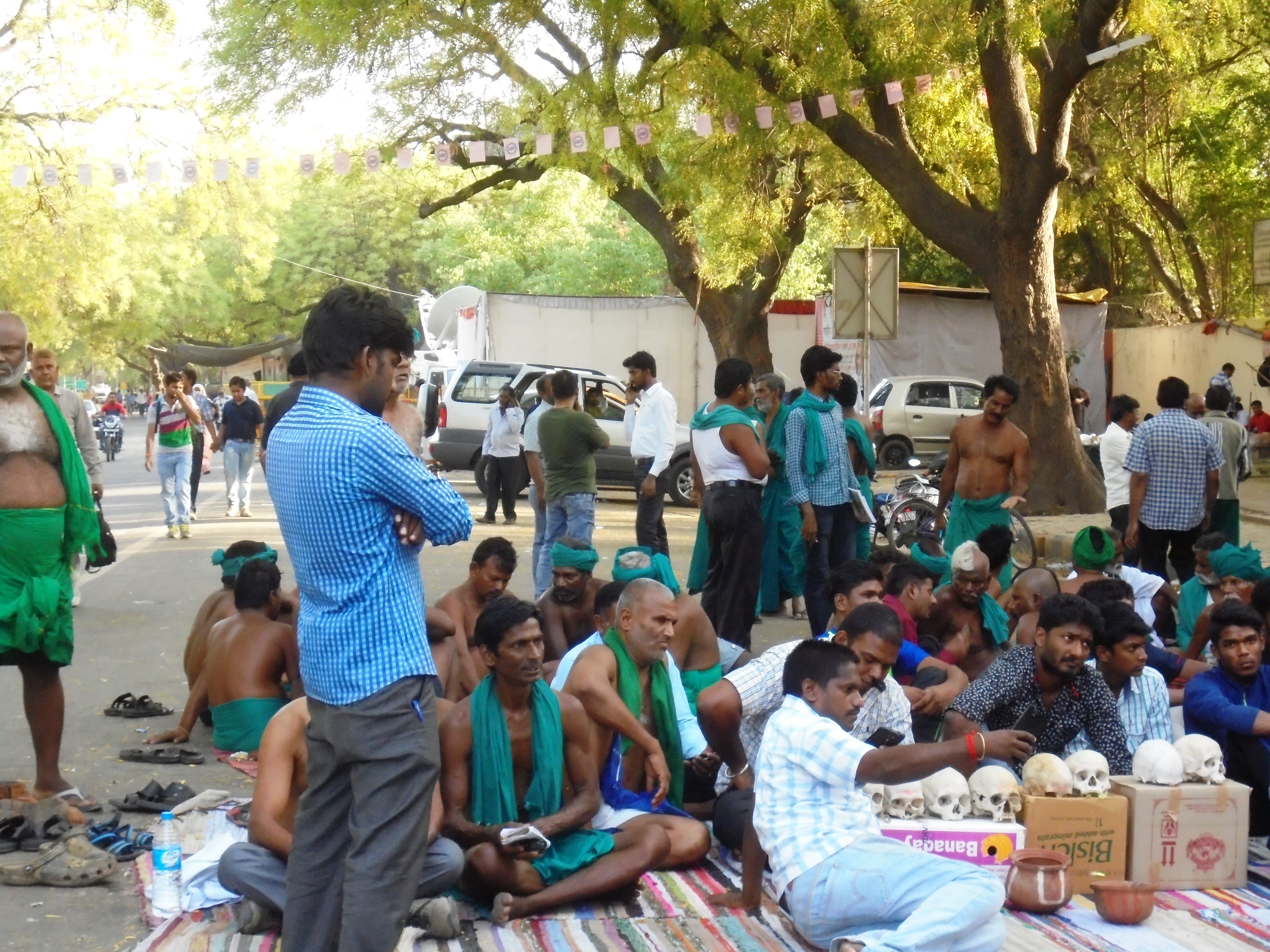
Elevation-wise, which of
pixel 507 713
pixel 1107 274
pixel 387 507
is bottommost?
pixel 507 713

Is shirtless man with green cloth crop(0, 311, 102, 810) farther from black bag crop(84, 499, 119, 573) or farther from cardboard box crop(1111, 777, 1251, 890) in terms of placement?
cardboard box crop(1111, 777, 1251, 890)

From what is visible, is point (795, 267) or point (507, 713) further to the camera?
point (795, 267)

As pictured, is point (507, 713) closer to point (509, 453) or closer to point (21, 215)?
point (509, 453)

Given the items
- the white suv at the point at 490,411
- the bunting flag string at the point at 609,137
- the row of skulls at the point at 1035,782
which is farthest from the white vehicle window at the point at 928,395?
the row of skulls at the point at 1035,782

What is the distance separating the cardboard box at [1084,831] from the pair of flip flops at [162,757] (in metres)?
3.88

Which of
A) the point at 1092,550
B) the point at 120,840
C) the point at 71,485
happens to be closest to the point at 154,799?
the point at 120,840

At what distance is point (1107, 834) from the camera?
516 cm

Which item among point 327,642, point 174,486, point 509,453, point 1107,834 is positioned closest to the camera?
point 327,642

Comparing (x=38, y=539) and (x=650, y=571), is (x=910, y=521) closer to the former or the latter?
(x=650, y=571)

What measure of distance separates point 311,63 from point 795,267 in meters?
19.1

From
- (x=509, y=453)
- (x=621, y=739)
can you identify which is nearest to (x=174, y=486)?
(x=509, y=453)

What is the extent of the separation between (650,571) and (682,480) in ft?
42.6

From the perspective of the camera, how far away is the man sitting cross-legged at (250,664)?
22.5 feet

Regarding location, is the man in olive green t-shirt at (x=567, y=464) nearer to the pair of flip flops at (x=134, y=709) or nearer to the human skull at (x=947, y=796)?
the pair of flip flops at (x=134, y=709)
